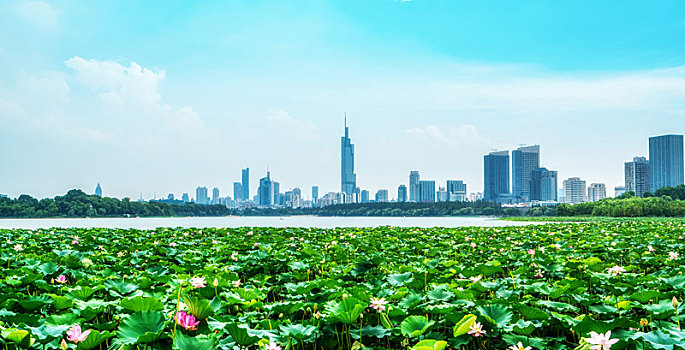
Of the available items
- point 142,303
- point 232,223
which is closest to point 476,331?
point 142,303

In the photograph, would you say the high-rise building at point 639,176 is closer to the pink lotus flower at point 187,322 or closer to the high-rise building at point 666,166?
the high-rise building at point 666,166

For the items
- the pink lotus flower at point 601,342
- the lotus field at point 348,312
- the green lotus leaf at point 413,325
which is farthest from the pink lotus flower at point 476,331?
the pink lotus flower at point 601,342

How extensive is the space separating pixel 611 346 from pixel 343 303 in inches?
65.5

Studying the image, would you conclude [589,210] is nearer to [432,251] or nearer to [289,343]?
[432,251]

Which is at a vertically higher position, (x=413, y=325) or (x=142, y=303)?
(x=142, y=303)

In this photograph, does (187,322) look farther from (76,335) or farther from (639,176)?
(639,176)

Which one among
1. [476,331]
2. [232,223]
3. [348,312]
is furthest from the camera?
[232,223]

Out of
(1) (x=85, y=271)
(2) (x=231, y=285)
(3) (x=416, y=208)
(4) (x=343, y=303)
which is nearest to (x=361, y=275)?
(2) (x=231, y=285)

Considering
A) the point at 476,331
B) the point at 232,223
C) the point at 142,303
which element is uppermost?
the point at 142,303

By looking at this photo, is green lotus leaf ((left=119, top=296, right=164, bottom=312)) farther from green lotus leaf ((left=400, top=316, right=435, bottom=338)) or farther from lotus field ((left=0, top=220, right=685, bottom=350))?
green lotus leaf ((left=400, top=316, right=435, bottom=338))

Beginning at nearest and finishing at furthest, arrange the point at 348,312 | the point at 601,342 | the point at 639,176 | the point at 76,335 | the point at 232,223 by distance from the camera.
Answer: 1. the point at 601,342
2. the point at 76,335
3. the point at 348,312
4. the point at 232,223
5. the point at 639,176

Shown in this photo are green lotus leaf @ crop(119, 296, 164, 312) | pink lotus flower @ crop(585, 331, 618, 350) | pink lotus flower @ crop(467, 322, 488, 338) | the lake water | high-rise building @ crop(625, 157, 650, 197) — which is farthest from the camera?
high-rise building @ crop(625, 157, 650, 197)

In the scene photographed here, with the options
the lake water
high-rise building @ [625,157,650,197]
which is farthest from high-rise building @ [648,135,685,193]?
the lake water

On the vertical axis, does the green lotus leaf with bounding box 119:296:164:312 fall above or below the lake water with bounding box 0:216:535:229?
above
